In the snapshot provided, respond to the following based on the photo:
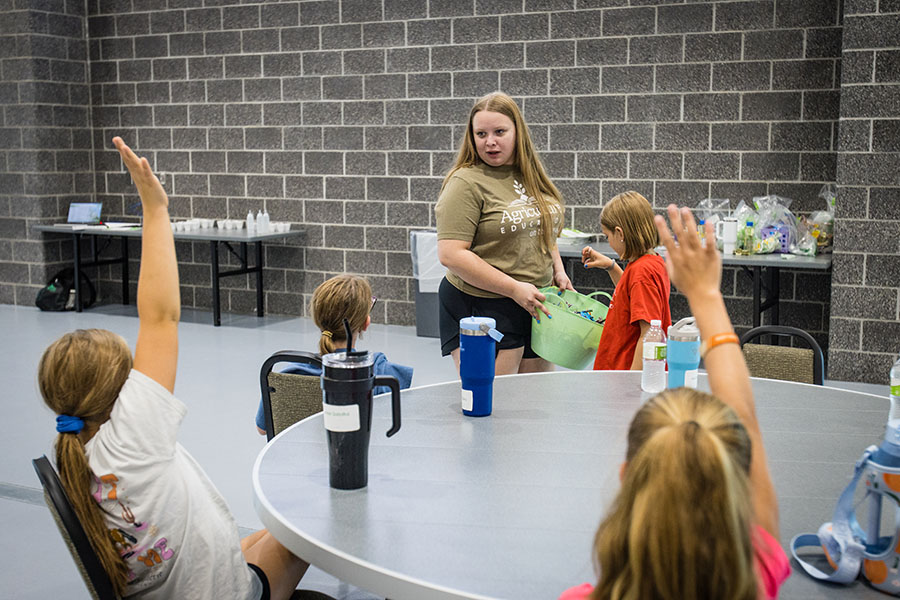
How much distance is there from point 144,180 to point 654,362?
1350 mm

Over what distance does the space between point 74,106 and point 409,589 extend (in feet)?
25.7

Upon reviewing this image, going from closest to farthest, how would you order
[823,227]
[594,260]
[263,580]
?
[263,580] → [594,260] → [823,227]

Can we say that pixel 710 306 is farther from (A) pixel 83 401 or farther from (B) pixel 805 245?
(B) pixel 805 245

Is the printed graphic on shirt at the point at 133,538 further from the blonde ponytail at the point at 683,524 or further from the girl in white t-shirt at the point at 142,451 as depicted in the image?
the blonde ponytail at the point at 683,524

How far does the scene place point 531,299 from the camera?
9.64 ft

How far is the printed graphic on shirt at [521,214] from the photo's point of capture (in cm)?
306

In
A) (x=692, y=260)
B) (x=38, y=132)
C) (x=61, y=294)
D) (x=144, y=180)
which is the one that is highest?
(x=38, y=132)

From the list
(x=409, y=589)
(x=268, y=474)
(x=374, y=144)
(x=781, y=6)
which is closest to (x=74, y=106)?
(x=374, y=144)

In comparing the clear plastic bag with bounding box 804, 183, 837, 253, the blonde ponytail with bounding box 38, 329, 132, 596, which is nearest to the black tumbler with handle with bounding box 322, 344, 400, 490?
the blonde ponytail with bounding box 38, 329, 132, 596

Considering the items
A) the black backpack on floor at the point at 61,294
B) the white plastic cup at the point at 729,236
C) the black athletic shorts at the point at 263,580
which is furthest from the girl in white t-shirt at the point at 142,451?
the black backpack on floor at the point at 61,294

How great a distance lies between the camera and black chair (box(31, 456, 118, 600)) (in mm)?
1456

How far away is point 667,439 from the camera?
101cm

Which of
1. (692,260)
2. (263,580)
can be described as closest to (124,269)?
(263,580)

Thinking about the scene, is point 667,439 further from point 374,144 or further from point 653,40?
point 374,144
